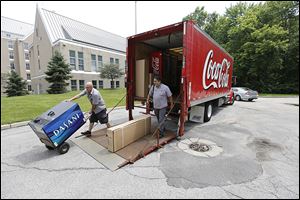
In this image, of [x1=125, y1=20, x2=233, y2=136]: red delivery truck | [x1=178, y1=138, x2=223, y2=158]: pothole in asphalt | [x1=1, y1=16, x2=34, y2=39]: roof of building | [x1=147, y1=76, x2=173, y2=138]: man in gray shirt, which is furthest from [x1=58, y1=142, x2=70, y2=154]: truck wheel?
[x1=1, y1=16, x2=34, y2=39]: roof of building

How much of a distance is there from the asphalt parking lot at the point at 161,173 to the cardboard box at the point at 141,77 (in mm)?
2551

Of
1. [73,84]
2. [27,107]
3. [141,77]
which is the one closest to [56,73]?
[73,84]

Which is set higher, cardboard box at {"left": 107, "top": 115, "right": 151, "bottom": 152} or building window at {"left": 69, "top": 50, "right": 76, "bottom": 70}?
building window at {"left": 69, "top": 50, "right": 76, "bottom": 70}

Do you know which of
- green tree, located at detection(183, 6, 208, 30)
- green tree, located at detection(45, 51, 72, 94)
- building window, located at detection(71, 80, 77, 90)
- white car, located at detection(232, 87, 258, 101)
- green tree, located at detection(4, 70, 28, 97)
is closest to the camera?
white car, located at detection(232, 87, 258, 101)

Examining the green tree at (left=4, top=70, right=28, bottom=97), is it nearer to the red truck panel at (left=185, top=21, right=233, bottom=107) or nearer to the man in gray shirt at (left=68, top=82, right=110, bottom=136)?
the man in gray shirt at (left=68, top=82, right=110, bottom=136)

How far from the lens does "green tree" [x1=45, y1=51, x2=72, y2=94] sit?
63.8 ft

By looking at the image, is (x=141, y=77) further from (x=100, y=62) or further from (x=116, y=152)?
(x=100, y=62)

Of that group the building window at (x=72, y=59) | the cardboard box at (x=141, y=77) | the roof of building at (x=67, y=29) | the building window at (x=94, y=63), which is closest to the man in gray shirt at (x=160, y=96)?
the cardboard box at (x=141, y=77)

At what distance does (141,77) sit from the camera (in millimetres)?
6258

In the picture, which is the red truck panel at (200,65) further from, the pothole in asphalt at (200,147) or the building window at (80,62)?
the building window at (80,62)

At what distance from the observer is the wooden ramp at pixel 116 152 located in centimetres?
345

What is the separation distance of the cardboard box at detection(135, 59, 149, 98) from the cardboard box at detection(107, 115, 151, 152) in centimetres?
164

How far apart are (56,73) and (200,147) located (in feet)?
67.3

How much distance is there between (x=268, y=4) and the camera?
27906 mm
